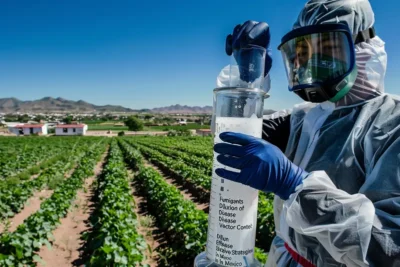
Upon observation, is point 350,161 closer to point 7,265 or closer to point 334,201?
point 334,201

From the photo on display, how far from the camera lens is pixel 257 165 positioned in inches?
52.8

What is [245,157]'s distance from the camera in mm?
1336

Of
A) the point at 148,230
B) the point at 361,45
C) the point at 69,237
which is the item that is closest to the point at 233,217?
the point at 361,45

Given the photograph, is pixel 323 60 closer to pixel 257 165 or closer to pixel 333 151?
pixel 333 151

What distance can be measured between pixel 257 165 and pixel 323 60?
0.69 metres

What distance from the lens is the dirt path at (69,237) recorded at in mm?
6055

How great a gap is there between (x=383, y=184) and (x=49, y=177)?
44.6 feet

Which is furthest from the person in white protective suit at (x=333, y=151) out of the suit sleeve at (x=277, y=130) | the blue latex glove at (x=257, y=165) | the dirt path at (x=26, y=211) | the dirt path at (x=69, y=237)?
the dirt path at (x=26, y=211)

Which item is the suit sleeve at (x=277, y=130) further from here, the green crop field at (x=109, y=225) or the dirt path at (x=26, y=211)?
the dirt path at (x=26, y=211)

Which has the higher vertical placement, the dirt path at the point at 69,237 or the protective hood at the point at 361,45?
the protective hood at the point at 361,45

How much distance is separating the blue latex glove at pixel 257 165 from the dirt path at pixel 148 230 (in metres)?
4.59

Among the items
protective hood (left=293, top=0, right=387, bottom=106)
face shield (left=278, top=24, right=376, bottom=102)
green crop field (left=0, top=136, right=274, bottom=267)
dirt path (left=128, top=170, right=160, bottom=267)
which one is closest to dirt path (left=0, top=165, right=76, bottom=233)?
green crop field (left=0, top=136, right=274, bottom=267)

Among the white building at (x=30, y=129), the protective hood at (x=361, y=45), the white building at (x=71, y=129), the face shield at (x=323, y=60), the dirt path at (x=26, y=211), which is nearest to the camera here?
the face shield at (x=323, y=60)

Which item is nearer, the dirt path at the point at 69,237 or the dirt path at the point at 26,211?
the dirt path at the point at 69,237
